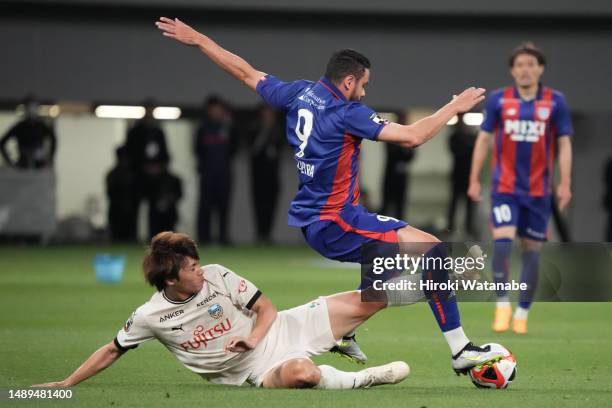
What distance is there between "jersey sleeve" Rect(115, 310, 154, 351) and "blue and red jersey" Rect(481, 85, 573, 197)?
14.9ft

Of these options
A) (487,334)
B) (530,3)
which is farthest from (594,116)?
(487,334)

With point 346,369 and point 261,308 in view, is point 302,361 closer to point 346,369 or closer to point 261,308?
point 261,308

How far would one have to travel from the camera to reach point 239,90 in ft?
78.4

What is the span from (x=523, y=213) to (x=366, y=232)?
3506 mm

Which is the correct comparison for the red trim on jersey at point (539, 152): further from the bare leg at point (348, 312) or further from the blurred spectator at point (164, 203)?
the blurred spectator at point (164, 203)

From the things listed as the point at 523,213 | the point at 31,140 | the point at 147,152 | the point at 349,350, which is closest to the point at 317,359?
the point at 349,350

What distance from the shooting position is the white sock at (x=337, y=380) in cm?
714

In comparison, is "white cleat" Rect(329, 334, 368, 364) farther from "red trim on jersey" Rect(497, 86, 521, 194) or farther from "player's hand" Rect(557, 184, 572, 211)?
"red trim on jersey" Rect(497, 86, 521, 194)

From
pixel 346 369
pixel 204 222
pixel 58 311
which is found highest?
pixel 346 369

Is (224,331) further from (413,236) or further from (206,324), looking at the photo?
(413,236)

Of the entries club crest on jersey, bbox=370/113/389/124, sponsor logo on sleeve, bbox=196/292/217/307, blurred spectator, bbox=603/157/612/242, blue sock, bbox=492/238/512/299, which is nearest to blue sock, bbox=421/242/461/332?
club crest on jersey, bbox=370/113/389/124

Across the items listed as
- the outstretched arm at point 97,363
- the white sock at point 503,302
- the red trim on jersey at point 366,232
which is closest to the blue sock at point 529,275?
the white sock at point 503,302

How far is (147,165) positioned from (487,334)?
12153 millimetres

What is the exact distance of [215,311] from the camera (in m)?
7.08
